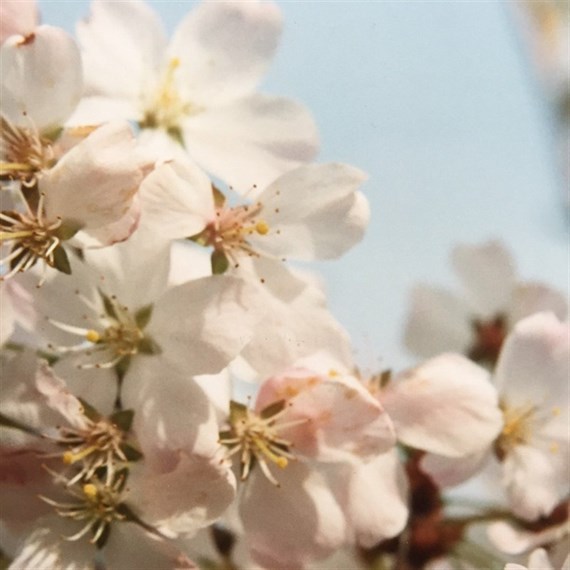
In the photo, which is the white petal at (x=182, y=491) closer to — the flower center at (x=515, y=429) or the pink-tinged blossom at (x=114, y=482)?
the pink-tinged blossom at (x=114, y=482)

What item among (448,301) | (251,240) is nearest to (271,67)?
(251,240)

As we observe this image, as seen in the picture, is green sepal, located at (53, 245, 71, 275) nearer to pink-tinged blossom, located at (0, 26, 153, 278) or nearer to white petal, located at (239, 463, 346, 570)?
pink-tinged blossom, located at (0, 26, 153, 278)

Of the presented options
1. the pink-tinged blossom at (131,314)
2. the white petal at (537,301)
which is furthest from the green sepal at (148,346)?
the white petal at (537,301)

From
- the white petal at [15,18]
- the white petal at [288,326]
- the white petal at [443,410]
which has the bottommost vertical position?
the white petal at [443,410]

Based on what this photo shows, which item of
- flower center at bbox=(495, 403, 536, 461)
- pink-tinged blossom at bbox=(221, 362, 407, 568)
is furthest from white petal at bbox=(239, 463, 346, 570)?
flower center at bbox=(495, 403, 536, 461)

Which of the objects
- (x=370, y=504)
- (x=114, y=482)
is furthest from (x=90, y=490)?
(x=370, y=504)

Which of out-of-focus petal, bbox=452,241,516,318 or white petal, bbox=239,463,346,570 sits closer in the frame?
white petal, bbox=239,463,346,570

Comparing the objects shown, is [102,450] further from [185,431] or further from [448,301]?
[448,301]
